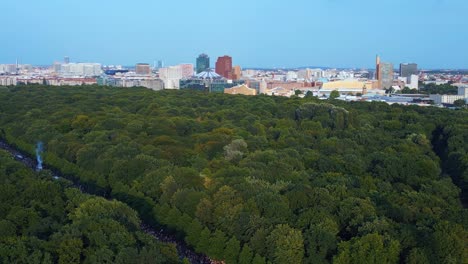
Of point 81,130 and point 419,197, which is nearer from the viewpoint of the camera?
point 419,197

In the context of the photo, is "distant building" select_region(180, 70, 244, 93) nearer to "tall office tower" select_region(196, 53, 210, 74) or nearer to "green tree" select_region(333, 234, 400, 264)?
"tall office tower" select_region(196, 53, 210, 74)

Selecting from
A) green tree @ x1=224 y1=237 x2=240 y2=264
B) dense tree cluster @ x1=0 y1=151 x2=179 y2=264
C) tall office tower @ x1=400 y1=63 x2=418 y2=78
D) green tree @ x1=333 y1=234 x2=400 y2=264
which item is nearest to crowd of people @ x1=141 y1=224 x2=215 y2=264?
green tree @ x1=224 y1=237 x2=240 y2=264

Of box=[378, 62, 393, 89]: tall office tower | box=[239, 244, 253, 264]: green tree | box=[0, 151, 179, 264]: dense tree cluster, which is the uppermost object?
box=[378, 62, 393, 89]: tall office tower

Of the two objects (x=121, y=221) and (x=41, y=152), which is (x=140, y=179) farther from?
(x=41, y=152)

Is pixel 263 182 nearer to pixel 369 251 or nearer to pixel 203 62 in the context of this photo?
pixel 369 251

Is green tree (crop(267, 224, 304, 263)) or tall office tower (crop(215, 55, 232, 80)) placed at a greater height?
tall office tower (crop(215, 55, 232, 80))

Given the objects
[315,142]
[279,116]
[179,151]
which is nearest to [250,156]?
[179,151]

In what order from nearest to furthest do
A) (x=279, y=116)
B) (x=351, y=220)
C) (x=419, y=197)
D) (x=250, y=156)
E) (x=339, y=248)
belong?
1. (x=339, y=248)
2. (x=351, y=220)
3. (x=419, y=197)
4. (x=250, y=156)
5. (x=279, y=116)
